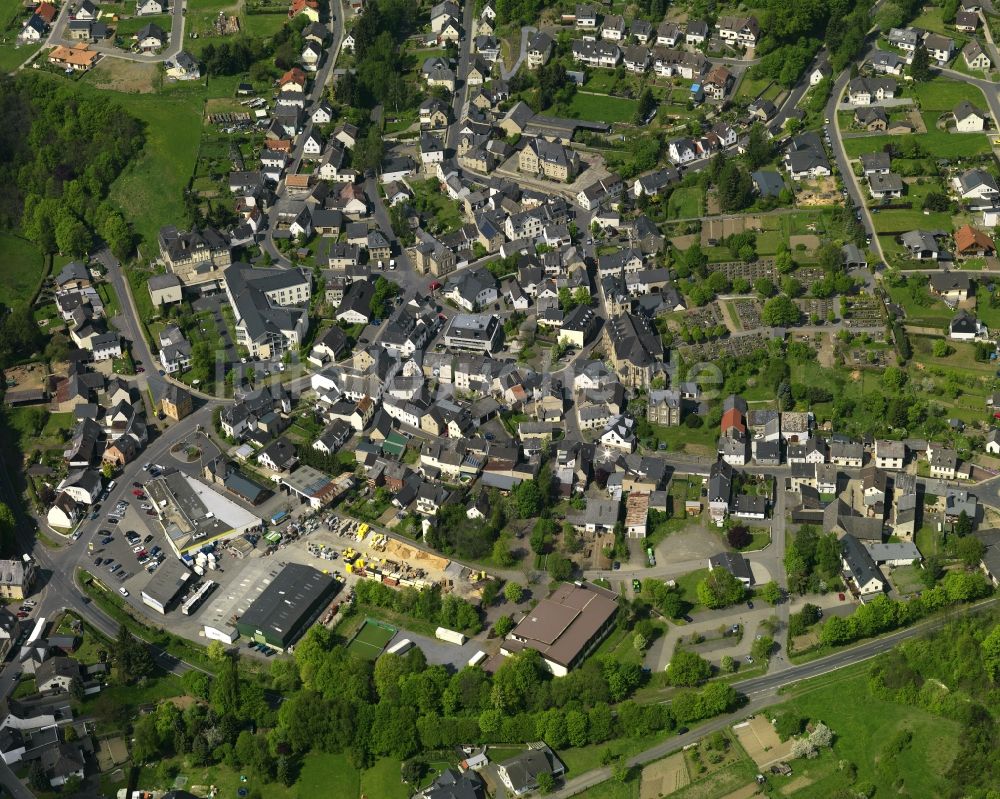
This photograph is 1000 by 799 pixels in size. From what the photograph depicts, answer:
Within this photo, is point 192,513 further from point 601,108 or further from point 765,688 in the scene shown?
point 601,108

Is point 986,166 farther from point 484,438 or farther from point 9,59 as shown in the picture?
point 9,59

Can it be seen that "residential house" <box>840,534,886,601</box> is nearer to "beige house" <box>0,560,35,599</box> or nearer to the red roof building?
the red roof building

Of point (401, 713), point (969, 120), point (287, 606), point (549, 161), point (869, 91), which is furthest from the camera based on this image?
point (869, 91)

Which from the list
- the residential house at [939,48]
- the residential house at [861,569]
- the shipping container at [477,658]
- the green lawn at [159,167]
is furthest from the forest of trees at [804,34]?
the shipping container at [477,658]

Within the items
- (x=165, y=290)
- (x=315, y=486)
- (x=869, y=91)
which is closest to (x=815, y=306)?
(x=869, y=91)

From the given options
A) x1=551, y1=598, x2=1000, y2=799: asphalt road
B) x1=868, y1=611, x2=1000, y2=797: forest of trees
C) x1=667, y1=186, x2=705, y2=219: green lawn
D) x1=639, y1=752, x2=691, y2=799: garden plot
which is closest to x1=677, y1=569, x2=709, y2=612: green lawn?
x1=551, y1=598, x2=1000, y2=799: asphalt road

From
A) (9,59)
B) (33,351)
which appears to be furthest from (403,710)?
(9,59)
